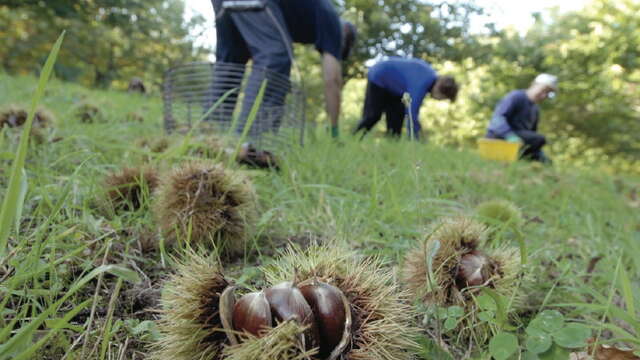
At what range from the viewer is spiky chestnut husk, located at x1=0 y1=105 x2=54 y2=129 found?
2154mm

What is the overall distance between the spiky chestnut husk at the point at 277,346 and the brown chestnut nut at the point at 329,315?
6cm

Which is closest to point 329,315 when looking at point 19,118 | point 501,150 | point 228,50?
point 19,118

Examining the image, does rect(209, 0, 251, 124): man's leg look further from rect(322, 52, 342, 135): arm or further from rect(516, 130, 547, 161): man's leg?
rect(516, 130, 547, 161): man's leg

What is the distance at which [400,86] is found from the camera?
22.5 feet

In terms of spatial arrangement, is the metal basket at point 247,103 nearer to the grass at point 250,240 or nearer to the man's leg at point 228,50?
the man's leg at point 228,50

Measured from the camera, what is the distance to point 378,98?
285 inches

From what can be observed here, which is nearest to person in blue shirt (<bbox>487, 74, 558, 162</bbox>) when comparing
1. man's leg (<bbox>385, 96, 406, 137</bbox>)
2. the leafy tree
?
man's leg (<bbox>385, 96, 406, 137</bbox>)

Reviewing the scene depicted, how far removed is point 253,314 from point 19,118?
2180 mm

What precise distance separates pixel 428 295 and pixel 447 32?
13.2 meters

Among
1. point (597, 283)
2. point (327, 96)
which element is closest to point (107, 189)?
point (597, 283)

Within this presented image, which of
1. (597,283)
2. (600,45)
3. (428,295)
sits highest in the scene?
(600,45)

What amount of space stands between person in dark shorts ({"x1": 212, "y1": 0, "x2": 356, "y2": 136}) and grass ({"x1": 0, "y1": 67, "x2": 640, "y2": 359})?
0.52 m

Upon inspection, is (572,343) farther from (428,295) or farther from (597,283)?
(597,283)

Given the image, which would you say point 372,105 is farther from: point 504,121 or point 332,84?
point 332,84
